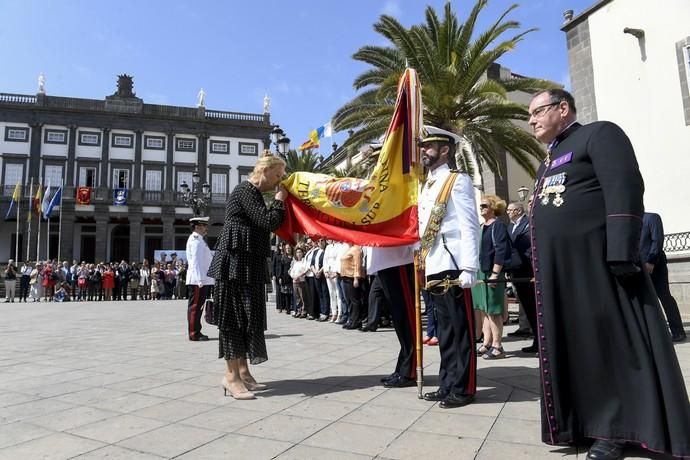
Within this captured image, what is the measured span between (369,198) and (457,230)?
94 cm

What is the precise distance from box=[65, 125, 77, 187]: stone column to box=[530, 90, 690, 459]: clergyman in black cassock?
47.5m

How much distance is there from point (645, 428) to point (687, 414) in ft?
0.66

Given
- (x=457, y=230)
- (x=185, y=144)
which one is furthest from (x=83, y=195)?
(x=457, y=230)

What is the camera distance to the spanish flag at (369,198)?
4430 millimetres

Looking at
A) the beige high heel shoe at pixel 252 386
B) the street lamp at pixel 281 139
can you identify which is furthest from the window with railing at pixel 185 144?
the beige high heel shoe at pixel 252 386

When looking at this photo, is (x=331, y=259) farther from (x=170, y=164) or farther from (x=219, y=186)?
(x=170, y=164)

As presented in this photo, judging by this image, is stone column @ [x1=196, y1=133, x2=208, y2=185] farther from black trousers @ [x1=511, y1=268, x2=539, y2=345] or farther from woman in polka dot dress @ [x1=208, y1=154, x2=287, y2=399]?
woman in polka dot dress @ [x1=208, y1=154, x2=287, y2=399]

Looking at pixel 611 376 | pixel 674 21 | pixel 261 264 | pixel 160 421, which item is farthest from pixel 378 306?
pixel 674 21

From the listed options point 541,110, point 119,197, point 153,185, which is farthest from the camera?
point 153,185

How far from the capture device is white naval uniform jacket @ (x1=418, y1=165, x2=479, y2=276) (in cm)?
381

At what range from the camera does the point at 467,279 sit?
367 centimetres

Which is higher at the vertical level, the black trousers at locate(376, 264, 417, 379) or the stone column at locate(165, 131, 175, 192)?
the stone column at locate(165, 131, 175, 192)

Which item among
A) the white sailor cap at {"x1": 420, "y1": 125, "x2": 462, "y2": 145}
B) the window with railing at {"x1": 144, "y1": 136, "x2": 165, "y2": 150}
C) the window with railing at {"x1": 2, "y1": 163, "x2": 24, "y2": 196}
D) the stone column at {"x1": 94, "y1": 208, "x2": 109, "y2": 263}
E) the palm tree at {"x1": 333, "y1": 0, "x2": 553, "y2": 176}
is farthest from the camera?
the window with railing at {"x1": 144, "y1": 136, "x2": 165, "y2": 150}

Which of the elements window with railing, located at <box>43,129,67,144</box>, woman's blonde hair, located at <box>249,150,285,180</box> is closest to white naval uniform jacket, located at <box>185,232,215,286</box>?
woman's blonde hair, located at <box>249,150,285,180</box>
